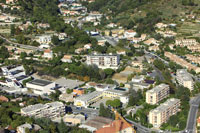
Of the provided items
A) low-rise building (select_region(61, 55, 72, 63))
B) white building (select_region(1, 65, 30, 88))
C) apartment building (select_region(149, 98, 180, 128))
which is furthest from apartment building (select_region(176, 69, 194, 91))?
white building (select_region(1, 65, 30, 88))

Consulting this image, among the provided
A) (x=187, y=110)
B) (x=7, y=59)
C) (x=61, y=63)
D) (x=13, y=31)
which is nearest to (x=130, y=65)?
(x=61, y=63)

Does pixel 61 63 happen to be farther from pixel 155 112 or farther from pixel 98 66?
pixel 155 112

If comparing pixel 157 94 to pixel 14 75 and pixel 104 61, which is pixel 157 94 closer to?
pixel 104 61

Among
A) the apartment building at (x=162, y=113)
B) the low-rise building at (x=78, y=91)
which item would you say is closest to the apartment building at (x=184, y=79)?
the apartment building at (x=162, y=113)

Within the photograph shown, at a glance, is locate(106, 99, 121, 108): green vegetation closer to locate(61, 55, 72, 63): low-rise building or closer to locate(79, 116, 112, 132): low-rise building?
locate(79, 116, 112, 132): low-rise building

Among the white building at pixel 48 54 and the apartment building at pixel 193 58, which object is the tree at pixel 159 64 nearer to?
the apartment building at pixel 193 58

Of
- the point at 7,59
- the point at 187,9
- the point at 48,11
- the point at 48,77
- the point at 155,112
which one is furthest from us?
the point at 48,11
